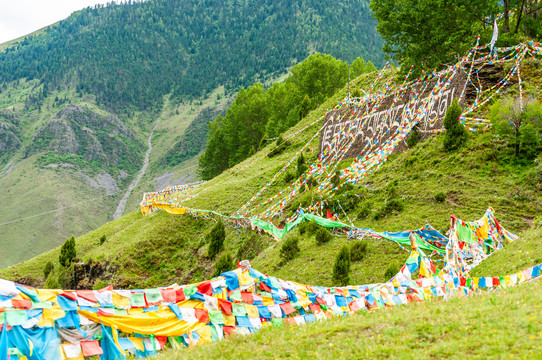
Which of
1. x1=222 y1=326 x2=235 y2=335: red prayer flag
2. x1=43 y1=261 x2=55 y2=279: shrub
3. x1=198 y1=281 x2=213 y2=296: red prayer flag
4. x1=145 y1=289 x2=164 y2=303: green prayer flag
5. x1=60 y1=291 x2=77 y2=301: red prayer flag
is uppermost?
x1=60 y1=291 x2=77 y2=301: red prayer flag

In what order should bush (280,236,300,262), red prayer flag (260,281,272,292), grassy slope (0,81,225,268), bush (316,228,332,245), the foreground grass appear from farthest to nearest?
1. grassy slope (0,81,225,268)
2. bush (316,228,332,245)
3. bush (280,236,300,262)
4. red prayer flag (260,281,272,292)
5. the foreground grass

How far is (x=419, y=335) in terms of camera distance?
6.77 meters

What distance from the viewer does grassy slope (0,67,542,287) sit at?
16.4 metres

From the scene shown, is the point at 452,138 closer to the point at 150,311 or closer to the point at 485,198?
the point at 485,198

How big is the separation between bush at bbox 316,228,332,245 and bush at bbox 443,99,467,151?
27.3ft

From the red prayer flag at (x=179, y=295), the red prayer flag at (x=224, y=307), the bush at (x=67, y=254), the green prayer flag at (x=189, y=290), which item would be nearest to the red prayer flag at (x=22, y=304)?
the red prayer flag at (x=179, y=295)

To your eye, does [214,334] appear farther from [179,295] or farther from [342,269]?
[342,269]

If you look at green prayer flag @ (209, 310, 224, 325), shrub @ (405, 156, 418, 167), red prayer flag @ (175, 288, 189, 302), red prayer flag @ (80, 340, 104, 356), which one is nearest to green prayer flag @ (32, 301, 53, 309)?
red prayer flag @ (80, 340, 104, 356)

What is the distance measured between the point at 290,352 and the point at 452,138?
1774cm

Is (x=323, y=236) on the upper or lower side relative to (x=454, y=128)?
lower

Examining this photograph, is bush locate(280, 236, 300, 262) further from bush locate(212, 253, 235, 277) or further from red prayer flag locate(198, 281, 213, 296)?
red prayer flag locate(198, 281, 213, 296)

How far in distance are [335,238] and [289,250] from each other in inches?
92.8

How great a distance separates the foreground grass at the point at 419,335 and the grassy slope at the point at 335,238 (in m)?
6.92

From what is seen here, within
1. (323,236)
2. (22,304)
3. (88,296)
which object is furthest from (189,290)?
(323,236)
